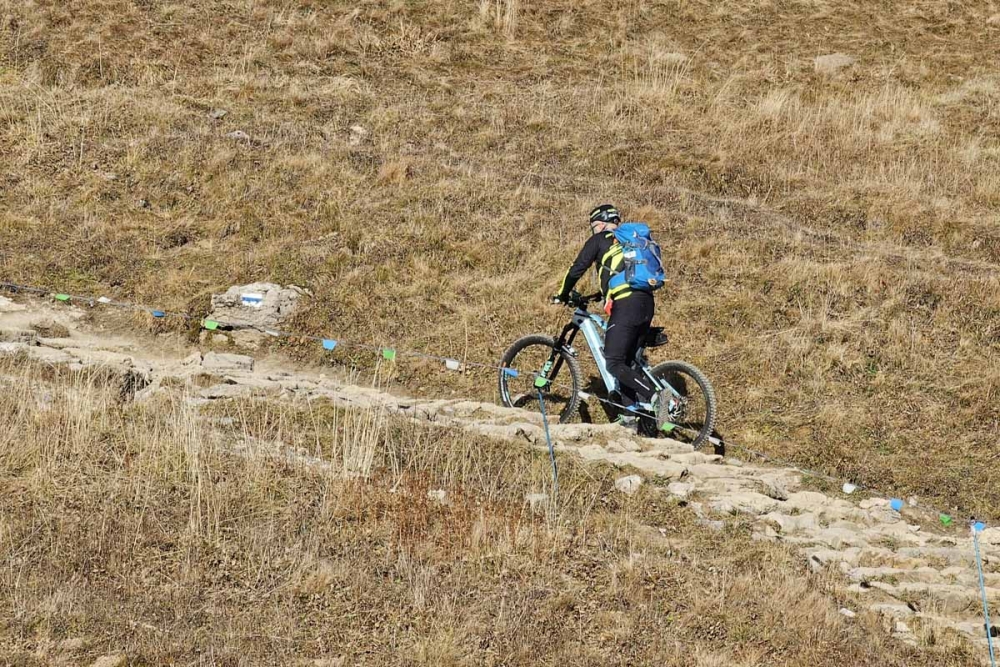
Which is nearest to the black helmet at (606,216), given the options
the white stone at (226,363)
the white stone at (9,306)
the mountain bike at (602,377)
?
the mountain bike at (602,377)

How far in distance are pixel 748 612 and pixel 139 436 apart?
4.55 meters

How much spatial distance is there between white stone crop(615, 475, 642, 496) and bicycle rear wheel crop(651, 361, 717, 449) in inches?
57.1

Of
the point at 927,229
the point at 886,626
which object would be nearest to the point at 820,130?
the point at 927,229

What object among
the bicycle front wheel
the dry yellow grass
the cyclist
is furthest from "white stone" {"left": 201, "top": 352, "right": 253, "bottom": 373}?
the cyclist

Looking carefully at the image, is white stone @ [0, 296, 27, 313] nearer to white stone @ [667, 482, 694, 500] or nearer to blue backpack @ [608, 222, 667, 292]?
blue backpack @ [608, 222, 667, 292]

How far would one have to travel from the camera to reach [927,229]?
15016mm

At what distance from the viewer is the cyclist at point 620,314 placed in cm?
926

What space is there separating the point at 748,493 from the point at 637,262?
2.28m

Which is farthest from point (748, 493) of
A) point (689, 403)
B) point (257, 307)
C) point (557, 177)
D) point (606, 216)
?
point (557, 177)

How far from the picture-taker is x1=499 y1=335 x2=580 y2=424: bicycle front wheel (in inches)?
398

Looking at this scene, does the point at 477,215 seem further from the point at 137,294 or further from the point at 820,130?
the point at 820,130

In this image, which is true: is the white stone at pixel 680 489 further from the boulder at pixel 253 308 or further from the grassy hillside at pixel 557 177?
the boulder at pixel 253 308

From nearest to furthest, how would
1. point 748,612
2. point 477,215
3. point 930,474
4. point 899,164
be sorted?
1. point 748,612
2. point 930,474
3. point 477,215
4. point 899,164

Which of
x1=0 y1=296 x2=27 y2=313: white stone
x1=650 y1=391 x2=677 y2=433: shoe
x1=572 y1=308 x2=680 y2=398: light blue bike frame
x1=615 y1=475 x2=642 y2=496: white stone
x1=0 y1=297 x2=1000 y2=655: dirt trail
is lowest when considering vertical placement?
x1=0 y1=296 x2=27 y2=313: white stone
